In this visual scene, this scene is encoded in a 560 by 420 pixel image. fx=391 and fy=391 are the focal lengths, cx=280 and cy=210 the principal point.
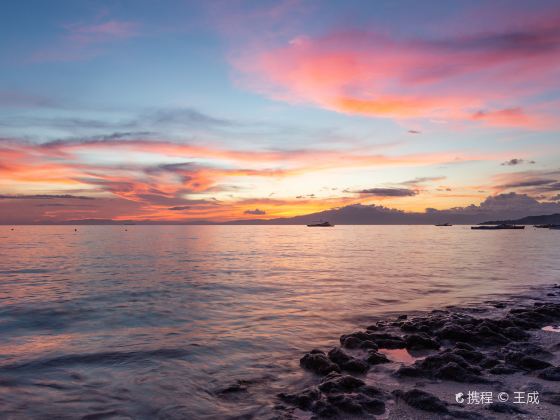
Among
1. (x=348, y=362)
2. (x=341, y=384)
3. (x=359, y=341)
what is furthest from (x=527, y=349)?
(x=341, y=384)

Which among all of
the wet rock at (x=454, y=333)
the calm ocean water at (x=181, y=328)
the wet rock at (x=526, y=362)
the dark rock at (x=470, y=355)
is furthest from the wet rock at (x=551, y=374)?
the calm ocean water at (x=181, y=328)

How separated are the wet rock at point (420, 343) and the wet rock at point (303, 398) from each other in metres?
6.08

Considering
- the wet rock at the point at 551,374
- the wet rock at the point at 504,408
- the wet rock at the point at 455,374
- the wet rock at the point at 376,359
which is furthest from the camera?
the wet rock at the point at 376,359

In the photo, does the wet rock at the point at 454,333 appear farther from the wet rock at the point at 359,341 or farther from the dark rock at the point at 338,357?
the dark rock at the point at 338,357

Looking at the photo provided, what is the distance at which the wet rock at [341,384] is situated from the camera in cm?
1085

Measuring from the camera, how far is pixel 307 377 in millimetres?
12539

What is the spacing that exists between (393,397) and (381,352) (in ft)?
15.3

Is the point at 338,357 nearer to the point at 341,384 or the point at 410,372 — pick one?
the point at 410,372

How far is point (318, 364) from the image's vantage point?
13.1 m

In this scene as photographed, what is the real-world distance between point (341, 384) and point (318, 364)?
2125mm

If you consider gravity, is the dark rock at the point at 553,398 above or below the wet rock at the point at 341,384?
above

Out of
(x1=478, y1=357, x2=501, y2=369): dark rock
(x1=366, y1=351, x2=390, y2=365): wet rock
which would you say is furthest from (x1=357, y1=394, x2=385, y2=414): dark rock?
(x1=478, y1=357, x2=501, y2=369): dark rock

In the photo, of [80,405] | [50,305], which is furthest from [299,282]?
[80,405]

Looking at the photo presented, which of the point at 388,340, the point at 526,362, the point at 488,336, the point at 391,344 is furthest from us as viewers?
the point at 488,336
